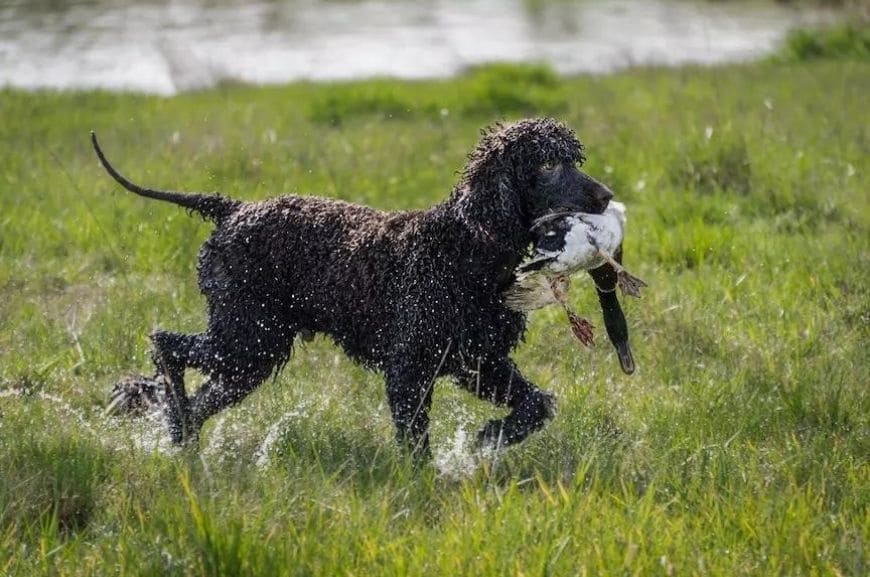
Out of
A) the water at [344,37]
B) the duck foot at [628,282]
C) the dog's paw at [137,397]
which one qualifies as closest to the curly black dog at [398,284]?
the dog's paw at [137,397]

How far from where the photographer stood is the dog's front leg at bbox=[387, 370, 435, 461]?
4035mm

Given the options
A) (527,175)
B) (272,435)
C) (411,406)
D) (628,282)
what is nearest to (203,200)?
(272,435)

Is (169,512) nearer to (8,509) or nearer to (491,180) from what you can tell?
(8,509)

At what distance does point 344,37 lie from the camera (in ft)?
50.1

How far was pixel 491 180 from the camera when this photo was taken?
398cm

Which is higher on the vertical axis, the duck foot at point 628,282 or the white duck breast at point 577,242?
the white duck breast at point 577,242

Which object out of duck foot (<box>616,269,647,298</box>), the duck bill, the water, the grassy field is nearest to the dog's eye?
duck foot (<box>616,269,647,298</box>)

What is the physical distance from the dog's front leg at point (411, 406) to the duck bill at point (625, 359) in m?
0.62

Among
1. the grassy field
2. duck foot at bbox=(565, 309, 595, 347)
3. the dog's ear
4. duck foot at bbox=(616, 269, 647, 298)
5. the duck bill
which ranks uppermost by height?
the dog's ear

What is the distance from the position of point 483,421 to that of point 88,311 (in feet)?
6.87

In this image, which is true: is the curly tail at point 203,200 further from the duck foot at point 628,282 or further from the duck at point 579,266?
the duck foot at point 628,282

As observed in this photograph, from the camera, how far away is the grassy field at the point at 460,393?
129 inches

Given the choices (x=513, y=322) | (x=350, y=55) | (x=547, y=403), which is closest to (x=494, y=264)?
(x=513, y=322)

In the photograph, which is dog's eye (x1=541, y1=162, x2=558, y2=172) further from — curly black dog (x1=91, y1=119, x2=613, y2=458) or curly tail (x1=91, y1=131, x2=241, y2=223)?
curly tail (x1=91, y1=131, x2=241, y2=223)
